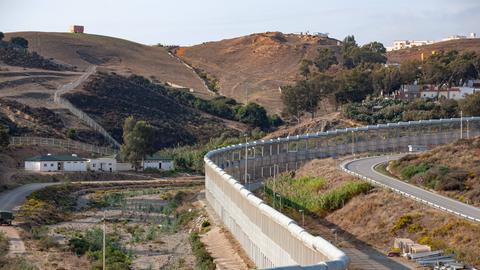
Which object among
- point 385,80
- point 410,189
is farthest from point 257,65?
point 410,189

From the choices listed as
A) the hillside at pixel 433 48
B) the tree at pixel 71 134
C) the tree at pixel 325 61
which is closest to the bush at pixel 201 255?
the tree at pixel 71 134

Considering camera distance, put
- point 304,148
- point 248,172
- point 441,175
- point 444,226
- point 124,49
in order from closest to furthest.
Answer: point 444,226
point 441,175
point 248,172
point 304,148
point 124,49

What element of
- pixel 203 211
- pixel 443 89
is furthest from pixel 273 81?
pixel 203 211

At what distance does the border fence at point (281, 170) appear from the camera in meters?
28.2

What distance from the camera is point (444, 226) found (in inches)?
1446

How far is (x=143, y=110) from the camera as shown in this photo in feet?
381

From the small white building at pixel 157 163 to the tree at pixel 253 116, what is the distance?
31.2 meters

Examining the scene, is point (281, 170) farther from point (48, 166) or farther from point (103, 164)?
point (48, 166)

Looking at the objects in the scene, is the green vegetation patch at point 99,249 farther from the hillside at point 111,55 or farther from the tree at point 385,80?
the hillside at point 111,55

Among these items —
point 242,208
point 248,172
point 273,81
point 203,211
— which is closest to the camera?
point 242,208

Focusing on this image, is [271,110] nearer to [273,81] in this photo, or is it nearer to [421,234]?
[273,81]

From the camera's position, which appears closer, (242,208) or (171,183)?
(242,208)

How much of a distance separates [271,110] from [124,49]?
205ft

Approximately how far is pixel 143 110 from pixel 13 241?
243ft
